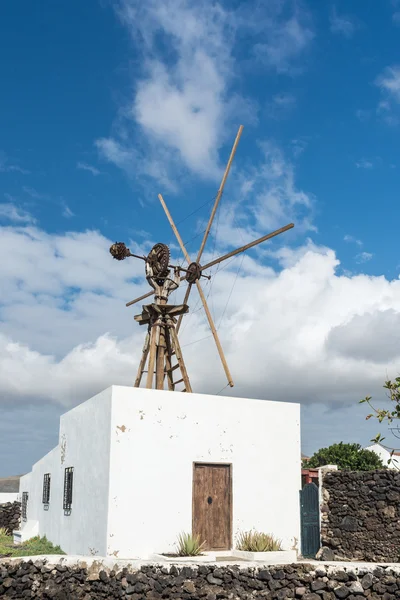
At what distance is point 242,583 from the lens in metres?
11.8

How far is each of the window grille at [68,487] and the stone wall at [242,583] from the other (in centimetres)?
419

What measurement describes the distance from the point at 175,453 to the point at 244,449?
73.2 inches

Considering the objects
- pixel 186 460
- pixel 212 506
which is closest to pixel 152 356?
pixel 186 460

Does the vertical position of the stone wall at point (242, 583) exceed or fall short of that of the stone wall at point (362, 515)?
it falls short

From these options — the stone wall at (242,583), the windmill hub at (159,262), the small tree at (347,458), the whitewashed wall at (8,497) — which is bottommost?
the stone wall at (242,583)

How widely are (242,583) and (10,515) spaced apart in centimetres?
1712

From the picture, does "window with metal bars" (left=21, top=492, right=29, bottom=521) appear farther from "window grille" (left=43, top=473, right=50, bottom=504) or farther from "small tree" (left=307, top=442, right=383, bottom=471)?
"small tree" (left=307, top=442, right=383, bottom=471)

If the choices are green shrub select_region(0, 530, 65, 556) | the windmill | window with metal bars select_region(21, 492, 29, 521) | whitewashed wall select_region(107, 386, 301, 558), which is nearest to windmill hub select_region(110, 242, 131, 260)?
the windmill

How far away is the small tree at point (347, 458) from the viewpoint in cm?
3875

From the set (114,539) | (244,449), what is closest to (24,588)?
(114,539)

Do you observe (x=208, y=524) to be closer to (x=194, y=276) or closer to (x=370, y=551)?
(x=370, y=551)

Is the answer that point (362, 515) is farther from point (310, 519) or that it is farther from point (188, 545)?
point (188, 545)

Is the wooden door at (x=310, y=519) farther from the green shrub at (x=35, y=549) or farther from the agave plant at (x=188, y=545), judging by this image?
the green shrub at (x=35, y=549)

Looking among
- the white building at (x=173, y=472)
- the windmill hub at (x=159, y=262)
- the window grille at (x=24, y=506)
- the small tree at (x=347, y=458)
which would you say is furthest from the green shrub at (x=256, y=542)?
the small tree at (x=347, y=458)
